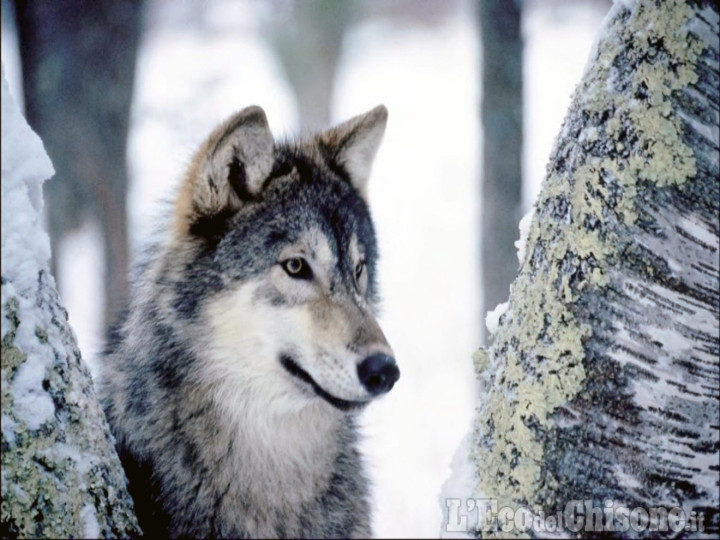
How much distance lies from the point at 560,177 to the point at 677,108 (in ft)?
1.18

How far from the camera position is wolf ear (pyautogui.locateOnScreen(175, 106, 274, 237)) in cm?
292

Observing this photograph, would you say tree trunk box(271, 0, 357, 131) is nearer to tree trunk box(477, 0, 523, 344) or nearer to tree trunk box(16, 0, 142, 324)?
tree trunk box(16, 0, 142, 324)

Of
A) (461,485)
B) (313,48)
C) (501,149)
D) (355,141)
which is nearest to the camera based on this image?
(461,485)

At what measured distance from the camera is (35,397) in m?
1.99

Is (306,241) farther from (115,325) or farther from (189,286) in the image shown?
(115,325)

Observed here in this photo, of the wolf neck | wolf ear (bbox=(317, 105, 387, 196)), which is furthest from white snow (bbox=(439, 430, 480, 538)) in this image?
wolf ear (bbox=(317, 105, 387, 196))

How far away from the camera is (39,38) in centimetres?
789

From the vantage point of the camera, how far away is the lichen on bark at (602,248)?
1.91 meters

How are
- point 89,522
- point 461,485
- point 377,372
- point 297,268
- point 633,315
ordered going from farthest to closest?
point 297,268
point 377,372
point 461,485
point 89,522
point 633,315

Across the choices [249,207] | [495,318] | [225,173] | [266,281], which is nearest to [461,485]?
[495,318]

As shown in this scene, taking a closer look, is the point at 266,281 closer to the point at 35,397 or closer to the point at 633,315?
the point at 35,397

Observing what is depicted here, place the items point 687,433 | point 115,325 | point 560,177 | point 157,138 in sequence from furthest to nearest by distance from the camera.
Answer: point 157,138 → point 115,325 → point 560,177 → point 687,433

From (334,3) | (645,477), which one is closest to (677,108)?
(645,477)

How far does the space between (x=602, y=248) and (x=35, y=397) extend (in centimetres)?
158
